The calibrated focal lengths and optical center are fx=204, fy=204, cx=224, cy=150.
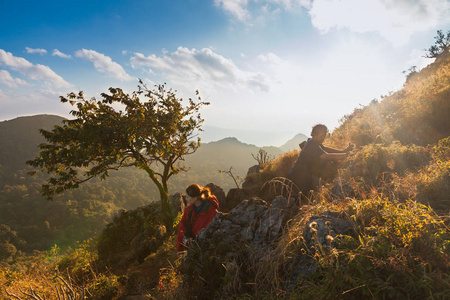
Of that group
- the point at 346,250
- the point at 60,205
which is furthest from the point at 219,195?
the point at 60,205

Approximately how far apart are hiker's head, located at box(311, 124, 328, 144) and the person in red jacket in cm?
358

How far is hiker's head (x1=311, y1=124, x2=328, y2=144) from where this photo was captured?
6004 mm

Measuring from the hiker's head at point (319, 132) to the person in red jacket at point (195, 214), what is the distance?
3.58 metres

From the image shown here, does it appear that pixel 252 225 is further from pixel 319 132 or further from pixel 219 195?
pixel 219 195

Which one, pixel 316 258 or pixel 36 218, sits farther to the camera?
pixel 36 218

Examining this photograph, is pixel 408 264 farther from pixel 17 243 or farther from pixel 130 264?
pixel 17 243

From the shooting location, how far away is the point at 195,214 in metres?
5.32

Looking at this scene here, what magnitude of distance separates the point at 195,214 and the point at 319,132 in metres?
4.26

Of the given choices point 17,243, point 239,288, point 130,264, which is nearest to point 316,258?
point 239,288

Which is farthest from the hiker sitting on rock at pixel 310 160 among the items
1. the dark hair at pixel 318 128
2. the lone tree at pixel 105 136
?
the lone tree at pixel 105 136

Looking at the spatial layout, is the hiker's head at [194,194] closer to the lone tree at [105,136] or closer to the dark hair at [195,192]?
the dark hair at [195,192]

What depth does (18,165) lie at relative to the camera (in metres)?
170

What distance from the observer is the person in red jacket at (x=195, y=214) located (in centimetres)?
508

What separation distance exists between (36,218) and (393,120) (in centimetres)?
15223
